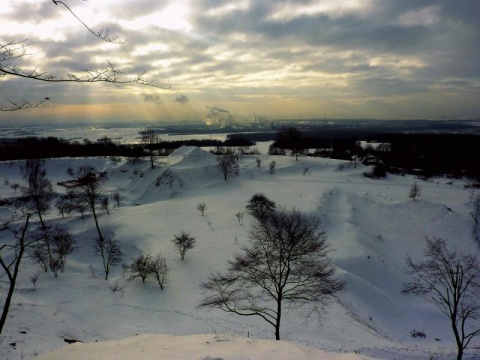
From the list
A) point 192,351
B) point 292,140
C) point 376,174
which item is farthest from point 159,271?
point 292,140

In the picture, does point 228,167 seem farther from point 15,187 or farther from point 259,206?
point 15,187

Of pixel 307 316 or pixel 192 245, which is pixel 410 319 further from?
pixel 192 245

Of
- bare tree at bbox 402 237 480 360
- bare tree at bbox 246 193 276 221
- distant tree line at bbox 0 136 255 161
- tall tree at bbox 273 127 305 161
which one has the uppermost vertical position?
tall tree at bbox 273 127 305 161

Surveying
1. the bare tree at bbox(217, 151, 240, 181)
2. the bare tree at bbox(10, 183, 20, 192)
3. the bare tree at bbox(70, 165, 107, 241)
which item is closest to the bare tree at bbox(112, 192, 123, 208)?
the bare tree at bbox(70, 165, 107, 241)

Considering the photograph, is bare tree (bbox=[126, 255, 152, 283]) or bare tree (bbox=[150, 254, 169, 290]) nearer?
bare tree (bbox=[150, 254, 169, 290])

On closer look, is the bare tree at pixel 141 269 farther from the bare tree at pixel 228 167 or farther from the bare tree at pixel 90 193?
the bare tree at pixel 228 167

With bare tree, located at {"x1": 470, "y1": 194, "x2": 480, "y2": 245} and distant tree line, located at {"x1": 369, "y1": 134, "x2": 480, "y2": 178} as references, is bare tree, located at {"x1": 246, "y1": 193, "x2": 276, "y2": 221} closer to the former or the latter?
bare tree, located at {"x1": 470, "y1": 194, "x2": 480, "y2": 245}

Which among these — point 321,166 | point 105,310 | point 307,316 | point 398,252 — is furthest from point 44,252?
point 321,166
